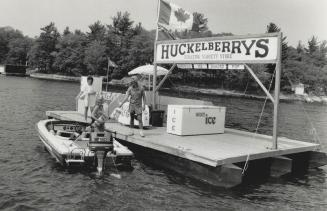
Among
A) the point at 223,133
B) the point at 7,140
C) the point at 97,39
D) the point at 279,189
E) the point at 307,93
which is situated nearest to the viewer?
the point at 279,189

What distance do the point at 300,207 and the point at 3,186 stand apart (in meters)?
7.84

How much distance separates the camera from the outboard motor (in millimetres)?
10344

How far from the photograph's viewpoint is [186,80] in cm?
8825

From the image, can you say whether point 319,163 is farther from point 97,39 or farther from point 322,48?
point 322,48

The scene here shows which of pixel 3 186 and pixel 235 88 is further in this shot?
pixel 235 88

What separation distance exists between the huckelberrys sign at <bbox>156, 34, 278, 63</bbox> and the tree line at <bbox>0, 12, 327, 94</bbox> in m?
56.8

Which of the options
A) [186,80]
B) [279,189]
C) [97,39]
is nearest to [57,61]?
[97,39]

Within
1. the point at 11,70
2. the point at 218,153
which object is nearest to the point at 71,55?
the point at 11,70

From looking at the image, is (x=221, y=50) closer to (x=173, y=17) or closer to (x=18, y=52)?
(x=173, y=17)

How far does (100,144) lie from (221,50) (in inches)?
225

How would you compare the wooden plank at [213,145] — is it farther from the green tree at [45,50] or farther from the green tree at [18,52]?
the green tree at [18,52]

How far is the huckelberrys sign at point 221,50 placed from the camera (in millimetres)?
12148

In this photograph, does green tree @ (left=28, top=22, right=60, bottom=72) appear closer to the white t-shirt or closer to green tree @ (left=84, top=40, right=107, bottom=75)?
green tree @ (left=84, top=40, right=107, bottom=75)

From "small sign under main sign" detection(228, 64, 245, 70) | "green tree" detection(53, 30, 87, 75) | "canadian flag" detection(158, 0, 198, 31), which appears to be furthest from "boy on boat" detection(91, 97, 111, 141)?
"green tree" detection(53, 30, 87, 75)
